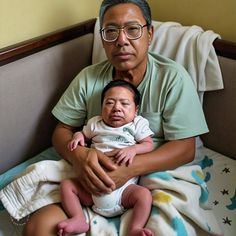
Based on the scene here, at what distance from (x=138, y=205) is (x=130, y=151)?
0.56 feet

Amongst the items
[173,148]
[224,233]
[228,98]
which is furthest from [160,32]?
[224,233]

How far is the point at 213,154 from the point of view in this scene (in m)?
1.53

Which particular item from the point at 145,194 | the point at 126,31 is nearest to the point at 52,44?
the point at 126,31

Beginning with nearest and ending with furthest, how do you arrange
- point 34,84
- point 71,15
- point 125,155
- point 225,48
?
point 125,155 < point 225,48 < point 34,84 < point 71,15

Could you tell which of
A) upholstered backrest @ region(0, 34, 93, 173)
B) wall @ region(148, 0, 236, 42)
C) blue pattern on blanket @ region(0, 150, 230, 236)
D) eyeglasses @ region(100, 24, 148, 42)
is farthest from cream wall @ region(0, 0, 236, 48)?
blue pattern on blanket @ region(0, 150, 230, 236)

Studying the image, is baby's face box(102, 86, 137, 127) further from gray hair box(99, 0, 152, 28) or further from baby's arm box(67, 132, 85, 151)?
gray hair box(99, 0, 152, 28)

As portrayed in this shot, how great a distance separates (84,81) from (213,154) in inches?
23.1

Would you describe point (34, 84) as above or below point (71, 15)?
below

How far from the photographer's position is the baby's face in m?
1.20

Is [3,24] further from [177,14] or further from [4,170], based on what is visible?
[177,14]

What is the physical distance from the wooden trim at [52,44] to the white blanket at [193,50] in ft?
0.13

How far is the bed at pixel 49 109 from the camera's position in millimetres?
1398

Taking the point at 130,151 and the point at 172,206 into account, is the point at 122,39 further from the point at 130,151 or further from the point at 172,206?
the point at 172,206

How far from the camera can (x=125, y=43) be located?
125 centimetres
